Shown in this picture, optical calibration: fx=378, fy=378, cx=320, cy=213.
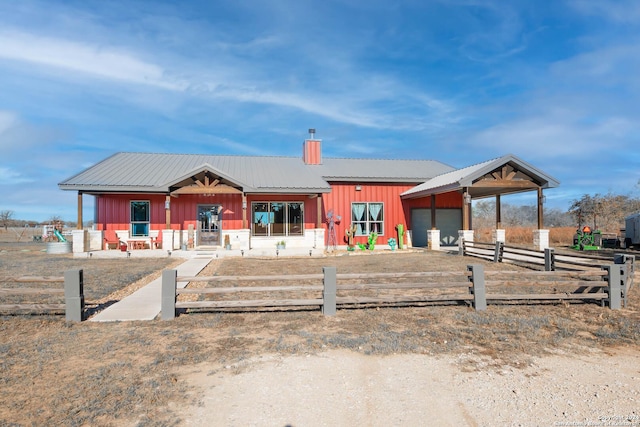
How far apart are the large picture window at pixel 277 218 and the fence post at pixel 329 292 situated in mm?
13170

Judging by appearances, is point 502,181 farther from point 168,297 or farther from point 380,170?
point 168,297

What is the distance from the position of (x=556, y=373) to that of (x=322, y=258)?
12.7 m

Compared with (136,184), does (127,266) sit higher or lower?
lower

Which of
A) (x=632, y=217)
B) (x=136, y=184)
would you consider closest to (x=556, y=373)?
(x=136, y=184)

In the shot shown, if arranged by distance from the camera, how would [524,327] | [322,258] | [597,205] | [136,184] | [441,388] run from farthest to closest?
[597,205]
[136,184]
[322,258]
[524,327]
[441,388]

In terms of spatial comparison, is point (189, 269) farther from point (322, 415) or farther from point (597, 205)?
point (597, 205)

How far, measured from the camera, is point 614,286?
7629 mm

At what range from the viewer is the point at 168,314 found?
6.66 m

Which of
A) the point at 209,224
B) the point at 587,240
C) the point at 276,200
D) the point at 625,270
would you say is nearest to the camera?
the point at 625,270

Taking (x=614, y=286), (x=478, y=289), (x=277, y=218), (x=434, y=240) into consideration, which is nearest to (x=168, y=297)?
(x=478, y=289)

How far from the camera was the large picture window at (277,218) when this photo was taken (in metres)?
19.9

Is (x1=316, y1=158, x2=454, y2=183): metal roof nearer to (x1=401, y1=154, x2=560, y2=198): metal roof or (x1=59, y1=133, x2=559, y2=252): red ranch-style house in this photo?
(x1=59, y1=133, x2=559, y2=252): red ranch-style house

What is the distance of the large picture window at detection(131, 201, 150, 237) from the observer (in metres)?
19.3

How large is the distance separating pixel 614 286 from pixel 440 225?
579 inches
